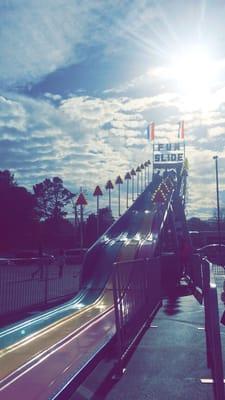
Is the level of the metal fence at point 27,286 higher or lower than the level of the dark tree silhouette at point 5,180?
lower

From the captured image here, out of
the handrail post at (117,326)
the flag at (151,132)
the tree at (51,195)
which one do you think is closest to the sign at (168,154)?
the flag at (151,132)

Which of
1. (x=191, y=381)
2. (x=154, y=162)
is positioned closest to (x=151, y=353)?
(x=191, y=381)

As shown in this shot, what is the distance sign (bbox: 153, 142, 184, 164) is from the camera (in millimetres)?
74938

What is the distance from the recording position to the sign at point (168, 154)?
246 feet

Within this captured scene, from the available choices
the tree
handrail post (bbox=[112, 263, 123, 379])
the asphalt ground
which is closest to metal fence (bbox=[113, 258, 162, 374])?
handrail post (bbox=[112, 263, 123, 379])

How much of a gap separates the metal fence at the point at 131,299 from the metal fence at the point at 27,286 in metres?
3.64

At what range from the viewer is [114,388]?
675cm

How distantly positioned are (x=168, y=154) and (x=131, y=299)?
67506mm

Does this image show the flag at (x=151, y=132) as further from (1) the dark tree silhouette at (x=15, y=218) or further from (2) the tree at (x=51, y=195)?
(2) the tree at (x=51, y=195)

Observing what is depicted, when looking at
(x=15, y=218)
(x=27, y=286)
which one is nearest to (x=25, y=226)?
(x=15, y=218)

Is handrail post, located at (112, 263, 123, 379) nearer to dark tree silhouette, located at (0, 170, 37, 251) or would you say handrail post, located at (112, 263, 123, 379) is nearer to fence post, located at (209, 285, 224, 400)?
fence post, located at (209, 285, 224, 400)

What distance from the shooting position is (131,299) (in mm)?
9695

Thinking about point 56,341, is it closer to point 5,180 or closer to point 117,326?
point 117,326

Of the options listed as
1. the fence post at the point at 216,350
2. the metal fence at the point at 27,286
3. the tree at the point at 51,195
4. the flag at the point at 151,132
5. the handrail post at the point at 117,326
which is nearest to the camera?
the fence post at the point at 216,350
